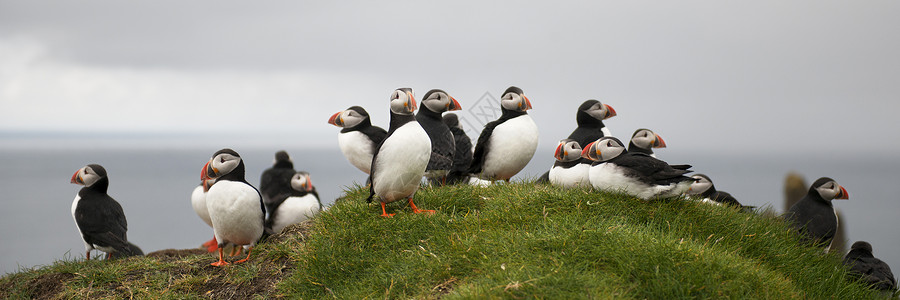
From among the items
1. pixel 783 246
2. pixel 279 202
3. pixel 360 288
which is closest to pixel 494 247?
pixel 360 288

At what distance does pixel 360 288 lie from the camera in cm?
495

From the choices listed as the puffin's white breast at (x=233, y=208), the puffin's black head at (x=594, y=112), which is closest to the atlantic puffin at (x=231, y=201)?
the puffin's white breast at (x=233, y=208)

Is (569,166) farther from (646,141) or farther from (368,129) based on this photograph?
(368,129)

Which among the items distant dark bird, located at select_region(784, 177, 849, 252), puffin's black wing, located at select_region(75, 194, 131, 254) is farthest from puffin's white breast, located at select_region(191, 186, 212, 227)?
distant dark bird, located at select_region(784, 177, 849, 252)

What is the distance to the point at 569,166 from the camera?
261 inches

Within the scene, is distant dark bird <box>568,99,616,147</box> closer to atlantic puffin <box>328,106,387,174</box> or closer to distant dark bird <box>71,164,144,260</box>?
atlantic puffin <box>328,106,387,174</box>

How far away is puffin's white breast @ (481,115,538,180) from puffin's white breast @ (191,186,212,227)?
3.86 meters

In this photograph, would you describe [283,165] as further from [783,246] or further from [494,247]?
[783,246]

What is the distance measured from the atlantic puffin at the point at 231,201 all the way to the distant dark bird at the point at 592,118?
3.37 m

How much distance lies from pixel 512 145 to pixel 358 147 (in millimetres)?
1629

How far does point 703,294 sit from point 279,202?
5288 millimetres

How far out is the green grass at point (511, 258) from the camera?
13.9 feet

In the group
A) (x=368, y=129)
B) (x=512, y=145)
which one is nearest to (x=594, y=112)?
(x=512, y=145)

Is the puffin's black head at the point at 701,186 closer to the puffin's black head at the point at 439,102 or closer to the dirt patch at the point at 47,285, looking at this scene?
the puffin's black head at the point at 439,102
